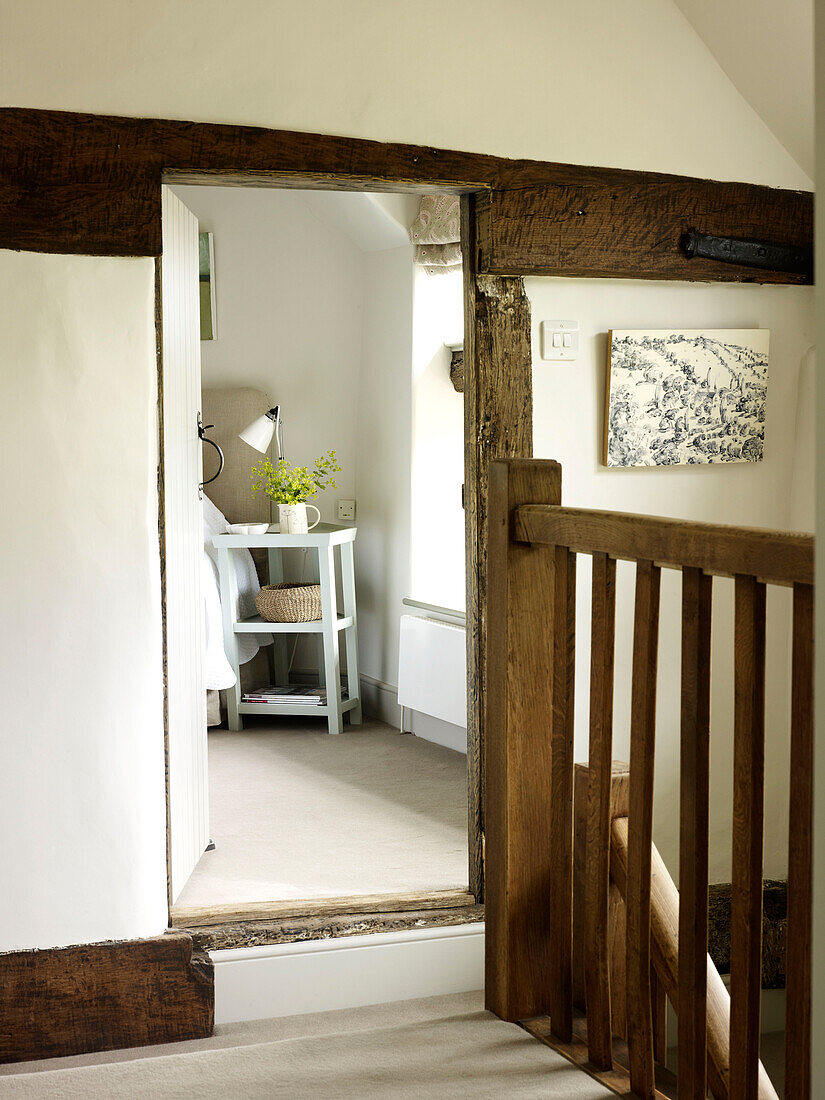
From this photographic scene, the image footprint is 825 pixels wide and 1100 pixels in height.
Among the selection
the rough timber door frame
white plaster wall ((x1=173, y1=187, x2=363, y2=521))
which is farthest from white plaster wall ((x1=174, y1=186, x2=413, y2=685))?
the rough timber door frame

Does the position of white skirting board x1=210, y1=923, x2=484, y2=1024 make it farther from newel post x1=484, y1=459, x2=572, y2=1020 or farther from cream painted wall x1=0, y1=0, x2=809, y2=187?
cream painted wall x1=0, y1=0, x2=809, y2=187

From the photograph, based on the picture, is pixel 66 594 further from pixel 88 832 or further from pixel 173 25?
pixel 173 25

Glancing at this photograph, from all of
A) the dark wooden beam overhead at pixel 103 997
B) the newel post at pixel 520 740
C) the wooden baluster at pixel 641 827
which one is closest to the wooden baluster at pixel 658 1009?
the newel post at pixel 520 740

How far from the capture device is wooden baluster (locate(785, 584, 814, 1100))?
3.56 ft

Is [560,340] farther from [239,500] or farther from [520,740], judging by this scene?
[239,500]

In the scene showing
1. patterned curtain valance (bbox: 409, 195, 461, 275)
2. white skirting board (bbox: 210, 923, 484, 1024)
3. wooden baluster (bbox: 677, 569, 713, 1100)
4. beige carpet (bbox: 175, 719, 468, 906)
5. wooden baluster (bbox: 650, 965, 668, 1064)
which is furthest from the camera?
patterned curtain valance (bbox: 409, 195, 461, 275)

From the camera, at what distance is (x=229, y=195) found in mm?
4965

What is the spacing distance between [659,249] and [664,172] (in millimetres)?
209

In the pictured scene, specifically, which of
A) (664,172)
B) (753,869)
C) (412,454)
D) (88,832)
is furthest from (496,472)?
(412,454)

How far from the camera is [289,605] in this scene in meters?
4.57

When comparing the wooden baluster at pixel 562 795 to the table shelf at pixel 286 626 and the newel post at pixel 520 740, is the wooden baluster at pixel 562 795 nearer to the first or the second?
the newel post at pixel 520 740

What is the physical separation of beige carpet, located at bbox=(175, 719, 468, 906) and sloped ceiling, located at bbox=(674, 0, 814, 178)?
7.66 feet

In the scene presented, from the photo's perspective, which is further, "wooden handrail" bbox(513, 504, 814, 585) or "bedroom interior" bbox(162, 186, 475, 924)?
"bedroom interior" bbox(162, 186, 475, 924)

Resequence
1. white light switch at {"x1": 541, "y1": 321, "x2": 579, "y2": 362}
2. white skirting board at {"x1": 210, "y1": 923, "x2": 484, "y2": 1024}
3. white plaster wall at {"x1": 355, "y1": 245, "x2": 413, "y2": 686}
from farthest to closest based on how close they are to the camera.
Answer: white plaster wall at {"x1": 355, "y1": 245, "x2": 413, "y2": 686} < white light switch at {"x1": 541, "y1": 321, "x2": 579, "y2": 362} < white skirting board at {"x1": 210, "y1": 923, "x2": 484, "y2": 1024}
